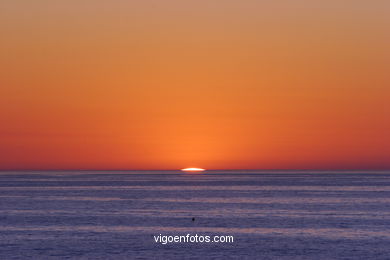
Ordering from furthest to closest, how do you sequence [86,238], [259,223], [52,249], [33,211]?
[33,211] → [259,223] → [86,238] → [52,249]

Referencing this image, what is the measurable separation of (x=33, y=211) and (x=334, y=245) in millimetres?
46150

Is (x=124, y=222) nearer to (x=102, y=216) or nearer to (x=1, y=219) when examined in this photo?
(x=102, y=216)

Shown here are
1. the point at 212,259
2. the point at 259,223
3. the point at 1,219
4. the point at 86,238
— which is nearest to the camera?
the point at 212,259

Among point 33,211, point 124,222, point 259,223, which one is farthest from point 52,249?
point 33,211

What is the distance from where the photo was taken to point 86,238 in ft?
187

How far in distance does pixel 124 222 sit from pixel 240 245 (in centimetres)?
2020

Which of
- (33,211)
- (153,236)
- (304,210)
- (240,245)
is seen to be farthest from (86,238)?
(304,210)

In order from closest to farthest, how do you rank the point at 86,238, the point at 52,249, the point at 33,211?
1. the point at 52,249
2. the point at 86,238
3. the point at 33,211

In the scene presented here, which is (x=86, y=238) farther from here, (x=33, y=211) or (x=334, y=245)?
(x=33, y=211)

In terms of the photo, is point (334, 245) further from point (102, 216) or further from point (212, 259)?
point (102, 216)

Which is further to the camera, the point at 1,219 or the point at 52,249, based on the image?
the point at 1,219

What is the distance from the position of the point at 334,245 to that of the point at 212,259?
466 inches

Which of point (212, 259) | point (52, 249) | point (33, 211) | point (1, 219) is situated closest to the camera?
point (212, 259)

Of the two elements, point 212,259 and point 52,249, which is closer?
point 212,259
